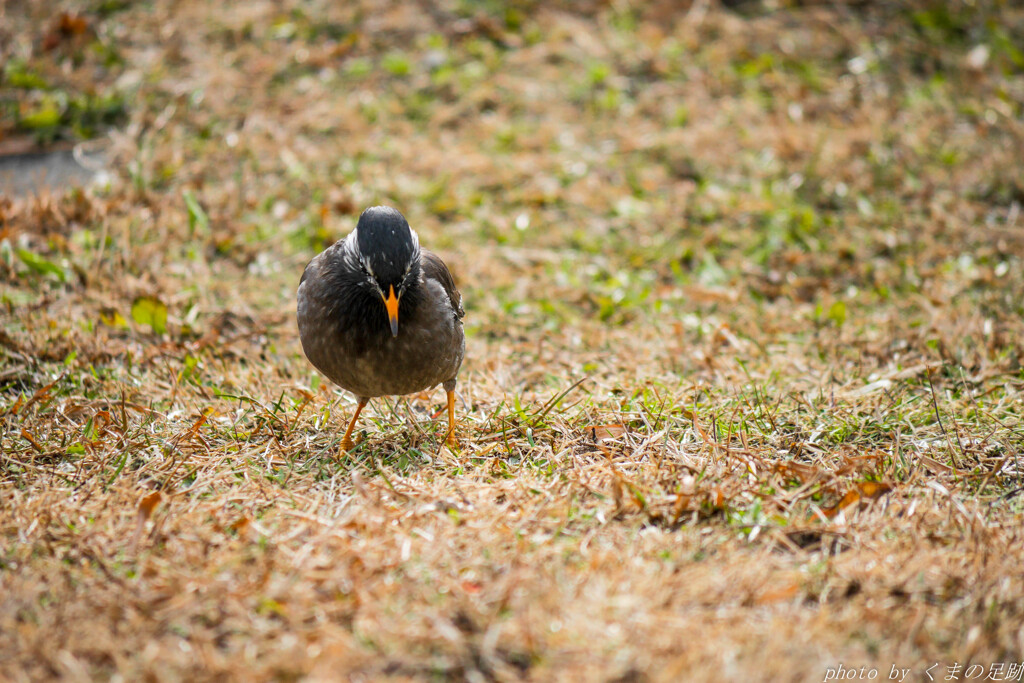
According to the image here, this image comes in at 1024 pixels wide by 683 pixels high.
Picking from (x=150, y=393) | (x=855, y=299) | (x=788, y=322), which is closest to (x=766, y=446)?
(x=788, y=322)

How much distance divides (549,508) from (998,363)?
132 inches

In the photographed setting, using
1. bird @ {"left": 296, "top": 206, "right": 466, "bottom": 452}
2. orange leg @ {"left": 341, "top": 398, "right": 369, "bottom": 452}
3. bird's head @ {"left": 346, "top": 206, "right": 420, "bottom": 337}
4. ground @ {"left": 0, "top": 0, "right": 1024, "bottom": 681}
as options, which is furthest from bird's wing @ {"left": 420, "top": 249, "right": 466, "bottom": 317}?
orange leg @ {"left": 341, "top": 398, "right": 369, "bottom": 452}

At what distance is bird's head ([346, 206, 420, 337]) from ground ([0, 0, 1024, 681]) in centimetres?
86

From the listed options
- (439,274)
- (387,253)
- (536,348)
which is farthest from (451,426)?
(536,348)

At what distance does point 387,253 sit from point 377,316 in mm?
399

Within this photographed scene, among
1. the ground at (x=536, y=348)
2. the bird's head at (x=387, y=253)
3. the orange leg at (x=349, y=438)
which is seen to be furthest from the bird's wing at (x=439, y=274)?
the orange leg at (x=349, y=438)

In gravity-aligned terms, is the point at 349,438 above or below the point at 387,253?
below

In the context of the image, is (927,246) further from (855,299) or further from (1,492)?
(1,492)

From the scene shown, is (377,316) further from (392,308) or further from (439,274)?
(439,274)

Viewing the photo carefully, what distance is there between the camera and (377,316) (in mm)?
4332

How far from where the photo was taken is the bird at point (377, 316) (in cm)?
414

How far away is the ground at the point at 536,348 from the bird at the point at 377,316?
1.28 ft

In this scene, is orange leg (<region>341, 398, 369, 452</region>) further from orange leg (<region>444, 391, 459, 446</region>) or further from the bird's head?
the bird's head

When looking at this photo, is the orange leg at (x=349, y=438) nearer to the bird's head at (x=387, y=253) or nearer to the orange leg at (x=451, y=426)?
the orange leg at (x=451, y=426)
